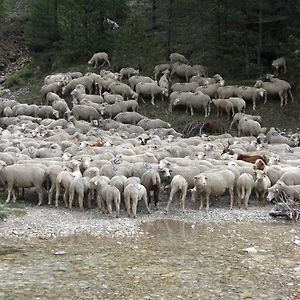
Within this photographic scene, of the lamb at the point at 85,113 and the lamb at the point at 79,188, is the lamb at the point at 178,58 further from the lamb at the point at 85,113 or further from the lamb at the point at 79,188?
the lamb at the point at 79,188

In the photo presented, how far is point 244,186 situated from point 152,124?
12.4m

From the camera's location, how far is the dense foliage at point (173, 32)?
33250mm

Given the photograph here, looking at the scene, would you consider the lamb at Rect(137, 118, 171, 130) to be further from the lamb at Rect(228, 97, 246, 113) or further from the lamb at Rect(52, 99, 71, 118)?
the lamb at Rect(52, 99, 71, 118)

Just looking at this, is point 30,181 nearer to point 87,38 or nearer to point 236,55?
point 236,55

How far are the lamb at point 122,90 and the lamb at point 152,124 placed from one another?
11.6ft

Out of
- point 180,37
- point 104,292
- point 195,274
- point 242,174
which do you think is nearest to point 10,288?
point 104,292

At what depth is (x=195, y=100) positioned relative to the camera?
31281mm

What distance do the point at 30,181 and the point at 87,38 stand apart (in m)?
24.1

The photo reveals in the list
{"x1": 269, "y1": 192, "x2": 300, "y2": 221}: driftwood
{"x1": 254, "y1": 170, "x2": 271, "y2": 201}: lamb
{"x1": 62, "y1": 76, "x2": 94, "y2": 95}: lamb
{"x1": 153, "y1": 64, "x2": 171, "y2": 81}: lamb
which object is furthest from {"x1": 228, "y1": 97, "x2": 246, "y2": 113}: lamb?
{"x1": 269, "y1": 192, "x2": 300, "y2": 221}: driftwood

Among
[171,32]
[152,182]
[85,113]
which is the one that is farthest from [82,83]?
[152,182]

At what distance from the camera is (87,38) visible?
132ft

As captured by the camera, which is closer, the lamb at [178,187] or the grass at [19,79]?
the lamb at [178,187]

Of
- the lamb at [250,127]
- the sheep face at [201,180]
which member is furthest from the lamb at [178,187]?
the lamb at [250,127]

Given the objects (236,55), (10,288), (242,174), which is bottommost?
(10,288)
